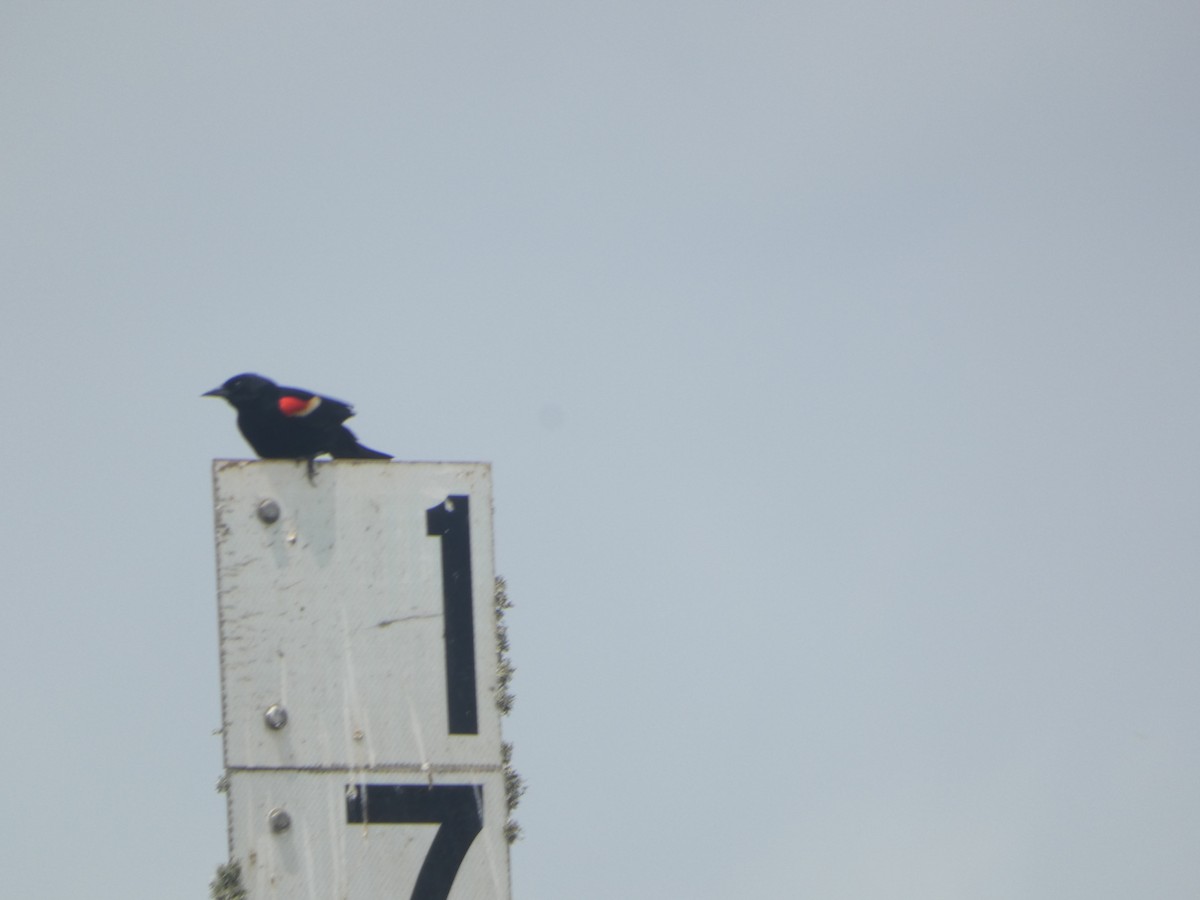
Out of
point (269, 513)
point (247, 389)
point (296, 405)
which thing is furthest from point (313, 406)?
point (269, 513)

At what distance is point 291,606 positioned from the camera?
8.80ft

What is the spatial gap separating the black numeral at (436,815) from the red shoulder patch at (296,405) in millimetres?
3534

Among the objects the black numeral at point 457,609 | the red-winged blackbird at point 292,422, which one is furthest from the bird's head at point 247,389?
the black numeral at point 457,609

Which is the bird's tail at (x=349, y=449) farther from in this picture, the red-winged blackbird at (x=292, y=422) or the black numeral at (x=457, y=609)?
the black numeral at (x=457, y=609)

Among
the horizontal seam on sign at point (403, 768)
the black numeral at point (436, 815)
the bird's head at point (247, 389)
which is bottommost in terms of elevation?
the black numeral at point (436, 815)

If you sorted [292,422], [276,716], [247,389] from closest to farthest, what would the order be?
[276,716]
[292,422]
[247,389]

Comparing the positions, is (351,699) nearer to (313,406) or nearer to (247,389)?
(313,406)

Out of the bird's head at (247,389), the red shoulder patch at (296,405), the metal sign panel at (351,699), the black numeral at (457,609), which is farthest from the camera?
the bird's head at (247,389)

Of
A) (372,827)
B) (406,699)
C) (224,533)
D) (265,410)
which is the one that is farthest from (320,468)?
(265,410)

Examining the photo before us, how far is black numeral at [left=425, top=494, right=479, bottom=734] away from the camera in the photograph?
272 cm

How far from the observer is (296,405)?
610 centimetres

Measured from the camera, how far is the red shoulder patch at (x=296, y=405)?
6.04m

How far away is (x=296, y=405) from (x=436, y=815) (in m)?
3.66

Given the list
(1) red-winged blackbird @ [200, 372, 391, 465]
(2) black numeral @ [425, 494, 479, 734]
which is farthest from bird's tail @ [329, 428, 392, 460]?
(2) black numeral @ [425, 494, 479, 734]
